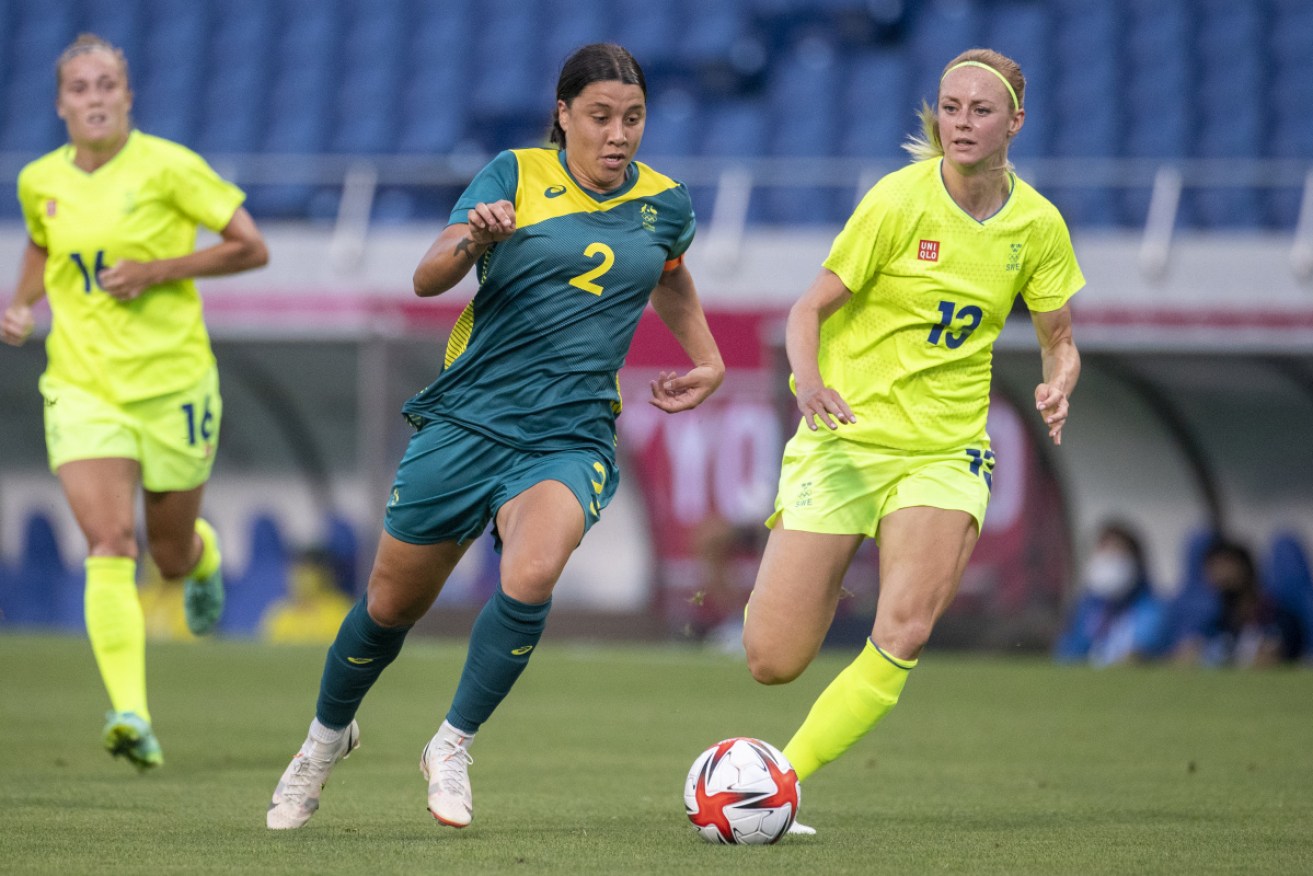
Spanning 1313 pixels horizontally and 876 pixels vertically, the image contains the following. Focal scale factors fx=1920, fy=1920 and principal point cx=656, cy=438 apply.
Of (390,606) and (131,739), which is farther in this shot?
(131,739)

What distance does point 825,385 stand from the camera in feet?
17.9

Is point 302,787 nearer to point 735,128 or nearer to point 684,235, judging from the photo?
point 684,235

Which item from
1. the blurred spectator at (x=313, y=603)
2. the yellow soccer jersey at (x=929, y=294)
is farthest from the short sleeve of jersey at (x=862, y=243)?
the blurred spectator at (x=313, y=603)

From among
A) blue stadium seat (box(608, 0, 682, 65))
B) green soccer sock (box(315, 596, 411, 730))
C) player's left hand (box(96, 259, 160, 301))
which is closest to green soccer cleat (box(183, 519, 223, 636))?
player's left hand (box(96, 259, 160, 301))

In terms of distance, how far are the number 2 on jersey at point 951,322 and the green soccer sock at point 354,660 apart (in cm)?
169

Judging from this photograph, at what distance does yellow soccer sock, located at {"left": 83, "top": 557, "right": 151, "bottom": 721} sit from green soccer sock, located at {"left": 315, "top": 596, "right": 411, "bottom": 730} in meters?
1.37

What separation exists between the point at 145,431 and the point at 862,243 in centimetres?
275

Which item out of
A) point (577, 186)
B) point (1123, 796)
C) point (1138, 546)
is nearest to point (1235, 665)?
point (1138, 546)

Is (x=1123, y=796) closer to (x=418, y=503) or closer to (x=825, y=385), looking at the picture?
(x=825, y=385)

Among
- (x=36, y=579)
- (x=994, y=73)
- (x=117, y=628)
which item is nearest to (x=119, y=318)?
(x=117, y=628)

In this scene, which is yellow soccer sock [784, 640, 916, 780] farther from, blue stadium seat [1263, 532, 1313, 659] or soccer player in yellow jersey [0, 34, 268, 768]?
blue stadium seat [1263, 532, 1313, 659]

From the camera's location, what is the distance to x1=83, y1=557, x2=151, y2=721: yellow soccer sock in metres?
6.29

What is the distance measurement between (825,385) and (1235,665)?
26.4 ft

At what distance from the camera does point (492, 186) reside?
4.88 m
